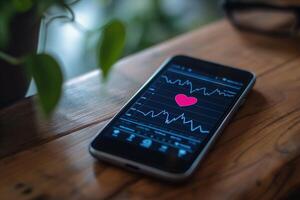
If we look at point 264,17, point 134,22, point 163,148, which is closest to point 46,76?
point 163,148

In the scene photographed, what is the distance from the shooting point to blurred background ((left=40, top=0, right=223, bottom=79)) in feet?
3.10

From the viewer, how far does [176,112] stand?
46 cm

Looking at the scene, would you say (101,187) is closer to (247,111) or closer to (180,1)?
(247,111)

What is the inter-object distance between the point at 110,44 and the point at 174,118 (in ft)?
0.36

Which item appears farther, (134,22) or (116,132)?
(134,22)

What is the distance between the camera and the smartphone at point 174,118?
41 cm

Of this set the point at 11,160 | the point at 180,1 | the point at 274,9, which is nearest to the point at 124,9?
the point at 180,1

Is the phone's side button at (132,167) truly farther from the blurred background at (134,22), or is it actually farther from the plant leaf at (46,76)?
the blurred background at (134,22)

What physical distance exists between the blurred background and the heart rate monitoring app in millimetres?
397

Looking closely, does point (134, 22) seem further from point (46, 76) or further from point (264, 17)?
point (46, 76)

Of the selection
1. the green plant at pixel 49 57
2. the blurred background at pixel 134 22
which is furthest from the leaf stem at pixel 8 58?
the blurred background at pixel 134 22

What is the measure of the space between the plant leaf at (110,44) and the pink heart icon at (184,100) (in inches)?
4.4

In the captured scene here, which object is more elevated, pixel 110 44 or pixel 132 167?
pixel 110 44

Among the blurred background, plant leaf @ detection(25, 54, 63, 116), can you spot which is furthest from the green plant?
the blurred background
